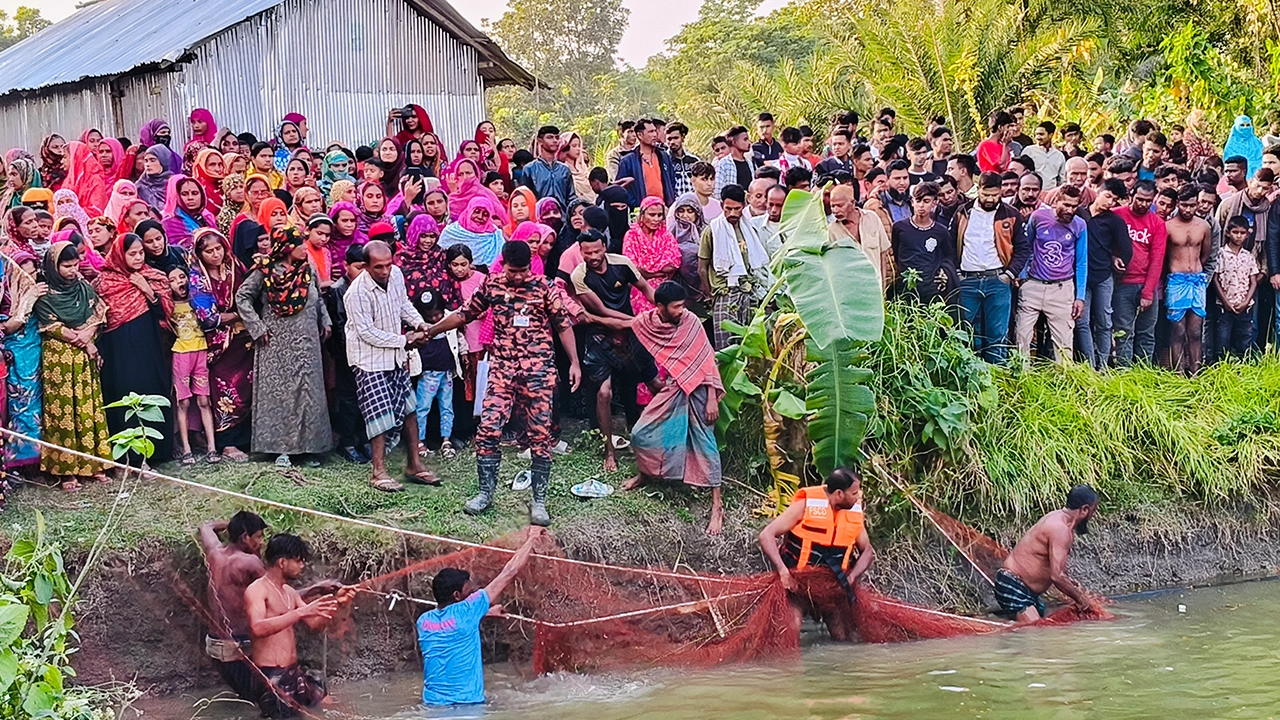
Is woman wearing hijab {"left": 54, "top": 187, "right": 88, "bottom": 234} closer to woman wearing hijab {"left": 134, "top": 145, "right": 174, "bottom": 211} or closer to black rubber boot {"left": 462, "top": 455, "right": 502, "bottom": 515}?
woman wearing hijab {"left": 134, "top": 145, "right": 174, "bottom": 211}

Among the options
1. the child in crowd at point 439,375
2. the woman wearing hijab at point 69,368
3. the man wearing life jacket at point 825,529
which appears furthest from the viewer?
the child in crowd at point 439,375

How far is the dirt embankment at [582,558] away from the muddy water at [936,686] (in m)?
0.23

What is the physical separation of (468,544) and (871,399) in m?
2.76

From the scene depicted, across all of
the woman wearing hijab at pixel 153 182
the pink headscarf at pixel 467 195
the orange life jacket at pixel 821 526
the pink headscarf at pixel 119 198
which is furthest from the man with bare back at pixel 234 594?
the woman wearing hijab at pixel 153 182

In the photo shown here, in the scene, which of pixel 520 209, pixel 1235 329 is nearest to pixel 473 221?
pixel 520 209

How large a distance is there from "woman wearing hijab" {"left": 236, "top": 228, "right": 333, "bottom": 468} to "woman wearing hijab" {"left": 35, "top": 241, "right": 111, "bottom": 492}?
92 cm

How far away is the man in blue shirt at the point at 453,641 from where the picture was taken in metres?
7.43

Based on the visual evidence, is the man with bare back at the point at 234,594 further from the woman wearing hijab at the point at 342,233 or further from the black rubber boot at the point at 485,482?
the woman wearing hijab at the point at 342,233

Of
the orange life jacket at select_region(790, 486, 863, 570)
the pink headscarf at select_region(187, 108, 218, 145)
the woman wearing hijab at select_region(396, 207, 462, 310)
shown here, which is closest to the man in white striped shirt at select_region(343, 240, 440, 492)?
the woman wearing hijab at select_region(396, 207, 462, 310)

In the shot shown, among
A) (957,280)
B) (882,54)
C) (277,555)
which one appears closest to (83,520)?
(277,555)

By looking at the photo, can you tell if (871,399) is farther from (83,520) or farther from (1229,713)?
(83,520)

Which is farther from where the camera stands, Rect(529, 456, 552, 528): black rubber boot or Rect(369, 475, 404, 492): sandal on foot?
Rect(369, 475, 404, 492): sandal on foot

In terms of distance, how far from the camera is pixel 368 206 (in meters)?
9.55

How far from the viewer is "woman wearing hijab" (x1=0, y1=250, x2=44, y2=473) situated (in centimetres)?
816
